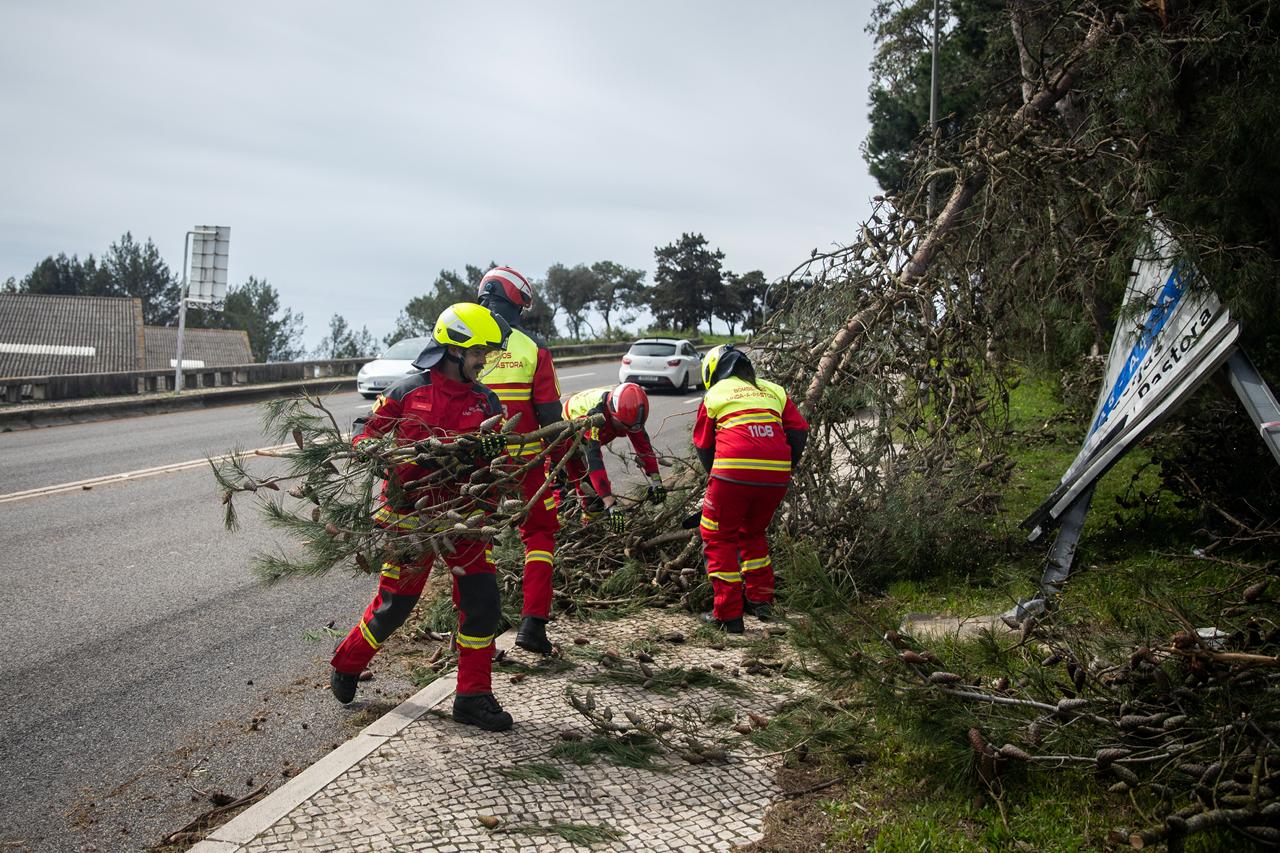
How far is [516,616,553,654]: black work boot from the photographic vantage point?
18.9 feet

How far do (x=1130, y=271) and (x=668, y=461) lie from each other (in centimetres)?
340

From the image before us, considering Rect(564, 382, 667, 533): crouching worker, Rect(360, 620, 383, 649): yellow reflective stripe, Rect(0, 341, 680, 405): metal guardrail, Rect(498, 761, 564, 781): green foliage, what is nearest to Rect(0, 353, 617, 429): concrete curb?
Rect(0, 341, 680, 405): metal guardrail

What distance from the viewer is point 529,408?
6488 mm

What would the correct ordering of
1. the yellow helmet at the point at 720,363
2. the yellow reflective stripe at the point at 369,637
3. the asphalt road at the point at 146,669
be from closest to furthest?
the asphalt road at the point at 146,669 < the yellow reflective stripe at the point at 369,637 < the yellow helmet at the point at 720,363

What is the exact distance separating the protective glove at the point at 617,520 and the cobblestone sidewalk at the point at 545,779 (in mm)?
1641

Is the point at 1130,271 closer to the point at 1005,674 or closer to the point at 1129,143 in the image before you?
the point at 1129,143

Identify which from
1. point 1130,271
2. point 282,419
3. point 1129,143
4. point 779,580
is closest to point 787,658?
point 779,580

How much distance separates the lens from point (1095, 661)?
12.7 feet

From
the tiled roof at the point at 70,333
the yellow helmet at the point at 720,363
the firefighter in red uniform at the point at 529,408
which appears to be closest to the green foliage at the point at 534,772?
the firefighter in red uniform at the point at 529,408

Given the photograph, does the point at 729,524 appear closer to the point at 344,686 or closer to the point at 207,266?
the point at 344,686

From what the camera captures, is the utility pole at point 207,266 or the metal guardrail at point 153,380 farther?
the utility pole at point 207,266

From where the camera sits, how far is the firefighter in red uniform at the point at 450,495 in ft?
15.6

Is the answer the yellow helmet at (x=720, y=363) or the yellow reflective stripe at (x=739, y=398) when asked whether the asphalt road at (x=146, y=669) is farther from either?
the yellow helmet at (x=720, y=363)

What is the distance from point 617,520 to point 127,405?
15.0m
